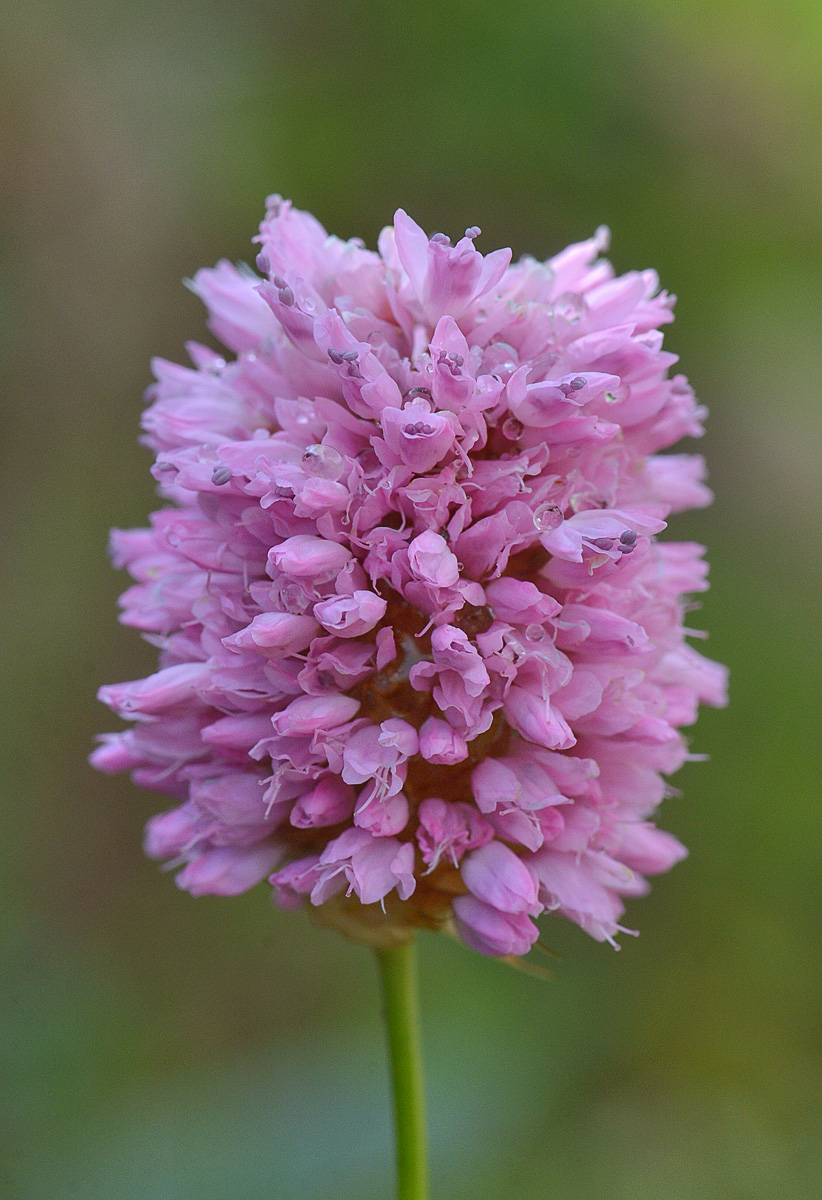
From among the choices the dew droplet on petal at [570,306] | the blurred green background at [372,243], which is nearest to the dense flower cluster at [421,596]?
the dew droplet on petal at [570,306]

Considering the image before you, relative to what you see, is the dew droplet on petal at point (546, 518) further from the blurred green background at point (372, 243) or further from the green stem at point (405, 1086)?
the blurred green background at point (372, 243)

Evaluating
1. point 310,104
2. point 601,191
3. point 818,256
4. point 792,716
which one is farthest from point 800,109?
point 792,716

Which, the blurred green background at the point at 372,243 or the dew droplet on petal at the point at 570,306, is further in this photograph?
the blurred green background at the point at 372,243

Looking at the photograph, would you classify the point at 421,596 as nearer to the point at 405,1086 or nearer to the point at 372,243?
the point at 405,1086

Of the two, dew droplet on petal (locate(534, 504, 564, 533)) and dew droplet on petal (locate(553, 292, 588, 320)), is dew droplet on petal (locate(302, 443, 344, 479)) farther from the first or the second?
dew droplet on petal (locate(553, 292, 588, 320))

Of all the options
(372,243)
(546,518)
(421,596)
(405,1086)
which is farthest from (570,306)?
(372,243)

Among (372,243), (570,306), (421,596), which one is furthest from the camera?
(372,243)

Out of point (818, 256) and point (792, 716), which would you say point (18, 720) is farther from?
point (818, 256)
